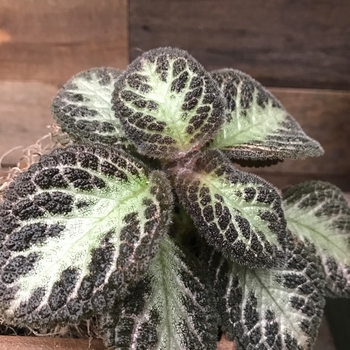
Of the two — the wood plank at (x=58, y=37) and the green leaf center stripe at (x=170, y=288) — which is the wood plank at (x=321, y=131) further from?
the green leaf center stripe at (x=170, y=288)

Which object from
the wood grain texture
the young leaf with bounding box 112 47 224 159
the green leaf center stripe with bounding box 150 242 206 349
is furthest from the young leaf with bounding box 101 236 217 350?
the wood grain texture

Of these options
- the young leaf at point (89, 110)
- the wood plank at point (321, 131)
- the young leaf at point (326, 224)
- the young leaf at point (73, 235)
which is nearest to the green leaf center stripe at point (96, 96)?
the young leaf at point (89, 110)

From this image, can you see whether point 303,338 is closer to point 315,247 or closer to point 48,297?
point 315,247

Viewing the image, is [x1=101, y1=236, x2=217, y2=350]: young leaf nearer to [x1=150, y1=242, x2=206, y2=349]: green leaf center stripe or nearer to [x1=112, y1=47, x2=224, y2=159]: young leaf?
[x1=150, y1=242, x2=206, y2=349]: green leaf center stripe

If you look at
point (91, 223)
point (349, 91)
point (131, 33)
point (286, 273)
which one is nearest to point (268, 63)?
point (349, 91)

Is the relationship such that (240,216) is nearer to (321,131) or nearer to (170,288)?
(170,288)

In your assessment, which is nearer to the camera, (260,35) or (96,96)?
(96,96)

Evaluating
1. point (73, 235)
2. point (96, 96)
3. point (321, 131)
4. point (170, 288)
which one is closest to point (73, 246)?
point (73, 235)
